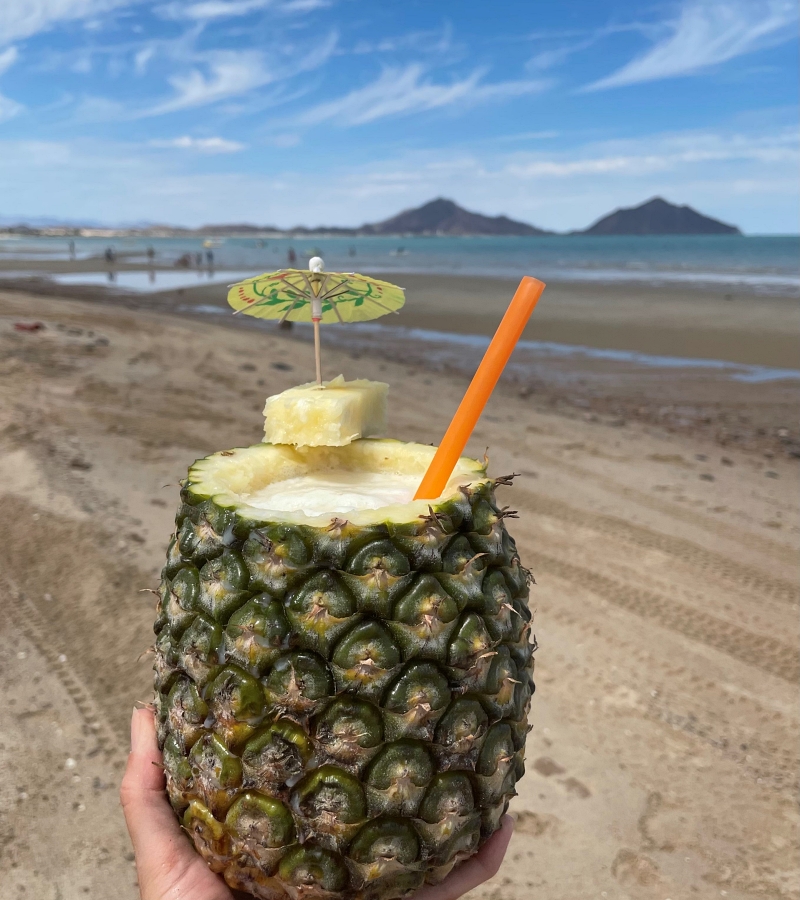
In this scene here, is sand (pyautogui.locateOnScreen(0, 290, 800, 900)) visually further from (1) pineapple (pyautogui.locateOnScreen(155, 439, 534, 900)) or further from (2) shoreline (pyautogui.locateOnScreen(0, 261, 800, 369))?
(2) shoreline (pyautogui.locateOnScreen(0, 261, 800, 369))

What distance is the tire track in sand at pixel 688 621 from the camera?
188 inches

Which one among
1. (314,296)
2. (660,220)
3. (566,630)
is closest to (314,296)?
(314,296)

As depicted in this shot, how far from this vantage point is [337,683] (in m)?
1.83

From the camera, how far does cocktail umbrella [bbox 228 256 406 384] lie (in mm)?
2340

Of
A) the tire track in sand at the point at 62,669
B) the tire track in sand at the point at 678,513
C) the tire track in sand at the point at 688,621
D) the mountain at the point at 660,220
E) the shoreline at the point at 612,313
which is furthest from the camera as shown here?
A: the mountain at the point at 660,220

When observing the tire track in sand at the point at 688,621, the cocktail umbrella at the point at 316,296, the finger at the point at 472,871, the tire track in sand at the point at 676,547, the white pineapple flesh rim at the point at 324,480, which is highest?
the cocktail umbrella at the point at 316,296

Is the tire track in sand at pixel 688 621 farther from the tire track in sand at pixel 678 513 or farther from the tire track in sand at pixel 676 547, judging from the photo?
the tire track in sand at pixel 678 513

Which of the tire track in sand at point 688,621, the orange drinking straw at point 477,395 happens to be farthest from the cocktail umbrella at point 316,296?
the tire track in sand at point 688,621

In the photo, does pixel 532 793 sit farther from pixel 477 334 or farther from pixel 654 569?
pixel 477 334

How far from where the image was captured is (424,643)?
185cm

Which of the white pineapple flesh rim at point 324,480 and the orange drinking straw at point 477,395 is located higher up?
the orange drinking straw at point 477,395

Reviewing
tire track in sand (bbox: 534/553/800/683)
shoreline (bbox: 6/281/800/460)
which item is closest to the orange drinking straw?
tire track in sand (bbox: 534/553/800/683)

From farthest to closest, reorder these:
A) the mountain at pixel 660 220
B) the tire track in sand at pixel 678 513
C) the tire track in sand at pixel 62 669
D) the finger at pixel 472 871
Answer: the mountain at pixel 660 220 < the tire track in sand at pixel 678 513 < the tire track in sand at pixel 62 669 < the finger at pixel 472 871

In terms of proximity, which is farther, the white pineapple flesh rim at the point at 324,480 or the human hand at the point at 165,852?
the human hand at the point at 165,852
